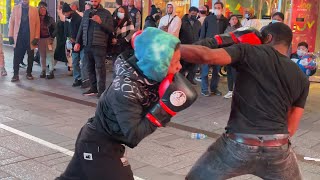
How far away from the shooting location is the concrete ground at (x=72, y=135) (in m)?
4.60

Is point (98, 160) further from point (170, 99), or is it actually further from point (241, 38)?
point (241, 38)

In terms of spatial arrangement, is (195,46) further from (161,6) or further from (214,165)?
(161,6)

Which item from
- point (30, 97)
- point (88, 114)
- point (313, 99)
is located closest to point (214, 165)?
point (88, 114)

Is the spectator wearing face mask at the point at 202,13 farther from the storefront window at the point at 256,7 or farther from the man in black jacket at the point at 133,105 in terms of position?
the man in black jacket at the point at 133,105

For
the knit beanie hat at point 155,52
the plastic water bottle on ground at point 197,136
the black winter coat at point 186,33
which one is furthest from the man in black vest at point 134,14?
Result: the knit beanie hat at point 155,52

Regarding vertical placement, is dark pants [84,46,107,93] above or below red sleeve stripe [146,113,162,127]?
below

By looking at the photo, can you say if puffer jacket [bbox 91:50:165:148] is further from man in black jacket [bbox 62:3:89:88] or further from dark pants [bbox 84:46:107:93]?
man in black jacket [bbox 62:3:89:88]

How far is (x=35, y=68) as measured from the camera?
1181 cm

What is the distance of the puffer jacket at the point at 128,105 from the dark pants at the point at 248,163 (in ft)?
2.03

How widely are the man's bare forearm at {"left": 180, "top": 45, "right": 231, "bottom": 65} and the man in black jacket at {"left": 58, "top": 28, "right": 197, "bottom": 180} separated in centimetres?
13

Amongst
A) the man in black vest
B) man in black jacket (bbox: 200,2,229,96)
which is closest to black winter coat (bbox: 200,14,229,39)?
man in black jacket (bbox: 200,2,229,96)

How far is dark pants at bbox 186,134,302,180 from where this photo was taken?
9.11 feet

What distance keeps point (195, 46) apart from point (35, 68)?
989 centimetres

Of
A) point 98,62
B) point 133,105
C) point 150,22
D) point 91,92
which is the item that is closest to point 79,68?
point 91,92
